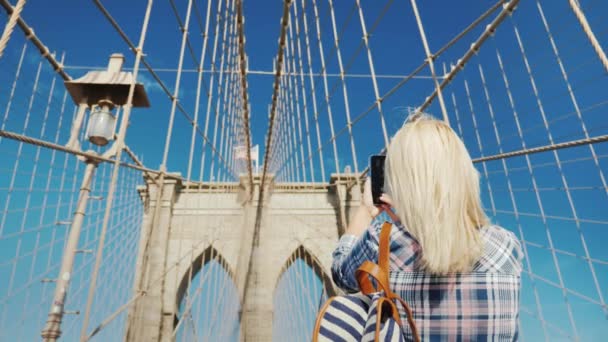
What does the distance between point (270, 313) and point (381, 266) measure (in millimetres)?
6936

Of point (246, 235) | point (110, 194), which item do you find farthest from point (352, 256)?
point (246, 235)

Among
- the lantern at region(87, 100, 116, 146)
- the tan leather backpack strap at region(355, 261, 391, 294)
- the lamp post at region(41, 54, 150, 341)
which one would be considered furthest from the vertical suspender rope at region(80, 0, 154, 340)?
the tan leather backpack strap at region(355, 261, 391, 294)

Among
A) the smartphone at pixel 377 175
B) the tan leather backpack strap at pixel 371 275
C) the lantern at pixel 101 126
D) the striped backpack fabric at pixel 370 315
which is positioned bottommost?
the striped backpack fabric at pixel 370 315

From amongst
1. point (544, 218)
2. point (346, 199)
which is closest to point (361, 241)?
point (544, 218)

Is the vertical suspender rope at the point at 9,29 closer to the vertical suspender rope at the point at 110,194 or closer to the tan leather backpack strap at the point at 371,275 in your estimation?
the vertical suspender rope at the point at 110,194

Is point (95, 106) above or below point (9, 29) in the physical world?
above

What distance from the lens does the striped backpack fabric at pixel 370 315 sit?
1.38ft

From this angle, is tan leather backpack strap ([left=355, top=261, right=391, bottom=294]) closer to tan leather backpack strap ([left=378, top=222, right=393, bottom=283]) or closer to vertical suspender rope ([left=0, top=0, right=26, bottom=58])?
tan leather backpack strap ([left=378, top=222, right=393, bottom=283])

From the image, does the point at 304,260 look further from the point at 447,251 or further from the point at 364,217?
the point at 447,251

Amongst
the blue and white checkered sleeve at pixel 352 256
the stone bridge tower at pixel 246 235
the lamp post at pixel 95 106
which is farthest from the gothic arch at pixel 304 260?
the blue and white checkered sleeve at pixel 352 256

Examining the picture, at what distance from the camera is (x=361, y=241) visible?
1.75 ft

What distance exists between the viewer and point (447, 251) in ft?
1.48

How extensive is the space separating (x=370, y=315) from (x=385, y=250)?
3.4 inches

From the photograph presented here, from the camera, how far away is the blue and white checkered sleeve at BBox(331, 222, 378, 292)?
52cm
